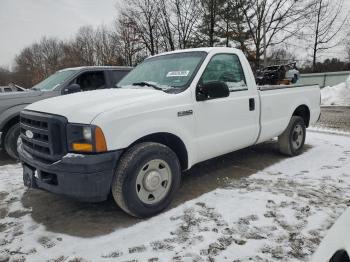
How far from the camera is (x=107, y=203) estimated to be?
395 cm

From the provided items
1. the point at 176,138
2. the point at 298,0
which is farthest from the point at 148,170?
the point at 298,0

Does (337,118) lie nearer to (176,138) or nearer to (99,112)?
(176,138)

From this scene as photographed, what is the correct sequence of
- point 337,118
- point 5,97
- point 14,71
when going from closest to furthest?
point 5,97, point 337,118, point 14,71

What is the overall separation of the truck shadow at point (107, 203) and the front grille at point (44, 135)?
0.74 meters

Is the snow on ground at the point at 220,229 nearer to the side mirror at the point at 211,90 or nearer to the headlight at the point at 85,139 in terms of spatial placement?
the headlight at the point at 85,139

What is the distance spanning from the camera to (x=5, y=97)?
5.91m

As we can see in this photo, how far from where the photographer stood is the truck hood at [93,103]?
3.12 metres

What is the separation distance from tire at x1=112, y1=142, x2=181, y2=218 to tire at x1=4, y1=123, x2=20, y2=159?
364 cm

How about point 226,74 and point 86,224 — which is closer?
point 86,224

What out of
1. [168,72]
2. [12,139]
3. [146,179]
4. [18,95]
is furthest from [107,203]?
[18,95]

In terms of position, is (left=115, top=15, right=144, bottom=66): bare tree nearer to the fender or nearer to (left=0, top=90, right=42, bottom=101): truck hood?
(left=0, top=90, right=42, bottom=101): truck hood

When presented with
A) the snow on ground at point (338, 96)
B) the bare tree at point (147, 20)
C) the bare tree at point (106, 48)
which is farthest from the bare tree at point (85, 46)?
the snow on ground at point (338, 96)

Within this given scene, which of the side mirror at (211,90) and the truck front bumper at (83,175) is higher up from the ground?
the side mirror at (211,90)

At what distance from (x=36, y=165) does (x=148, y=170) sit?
1187 millimetres
